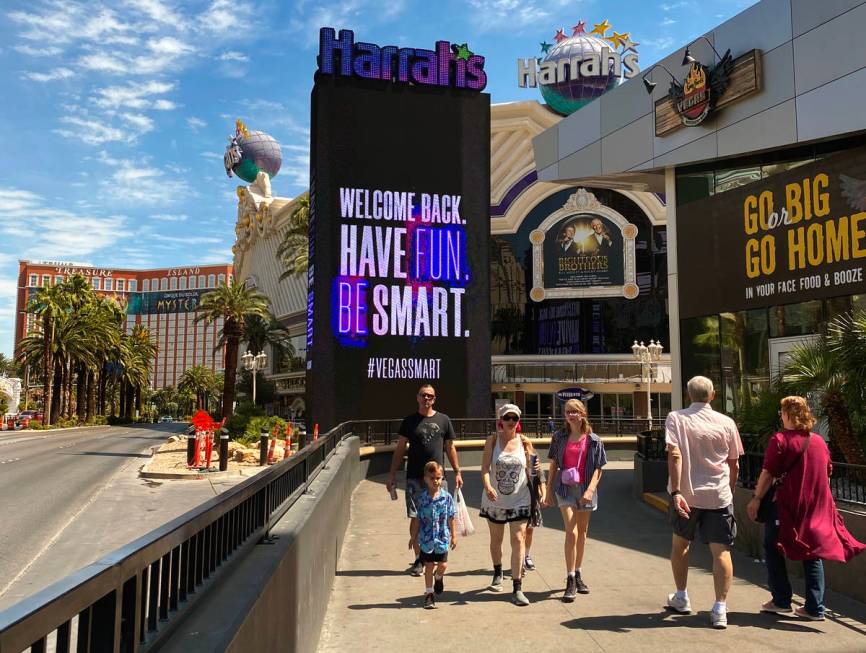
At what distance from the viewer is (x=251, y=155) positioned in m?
117

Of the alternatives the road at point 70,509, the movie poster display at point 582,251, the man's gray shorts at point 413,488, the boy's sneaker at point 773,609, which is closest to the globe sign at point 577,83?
the movie poster display at point 582,251

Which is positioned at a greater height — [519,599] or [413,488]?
[413,488]

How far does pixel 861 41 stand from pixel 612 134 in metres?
7.68

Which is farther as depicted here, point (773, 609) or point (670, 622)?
point (773, 609)

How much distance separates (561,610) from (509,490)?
1.16 meters

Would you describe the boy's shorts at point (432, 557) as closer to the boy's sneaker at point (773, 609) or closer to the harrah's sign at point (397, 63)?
the boy's sneaker at point (773, 609)

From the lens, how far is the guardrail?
5.20ft

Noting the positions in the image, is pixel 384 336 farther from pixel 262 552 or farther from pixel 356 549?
pixel 262 552

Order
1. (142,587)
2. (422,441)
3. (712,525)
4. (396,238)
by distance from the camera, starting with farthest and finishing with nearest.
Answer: (396,238)
(422,441)
(712,525)
(142,587)

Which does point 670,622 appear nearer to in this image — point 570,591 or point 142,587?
point 570,591

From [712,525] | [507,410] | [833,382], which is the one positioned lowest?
[712,525]

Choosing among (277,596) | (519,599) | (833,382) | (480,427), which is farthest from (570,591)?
(480,427)

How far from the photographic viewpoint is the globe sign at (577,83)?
65.6 meters

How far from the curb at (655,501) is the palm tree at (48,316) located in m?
55.9
